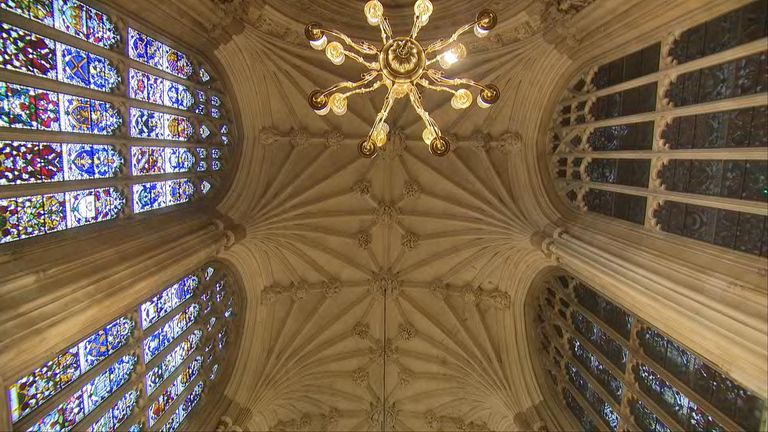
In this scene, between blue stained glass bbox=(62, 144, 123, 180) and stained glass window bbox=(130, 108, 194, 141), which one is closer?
blue stained glass bbox=(62, 144, 123, 180)

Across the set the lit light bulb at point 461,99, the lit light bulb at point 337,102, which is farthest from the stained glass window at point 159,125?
the lit light bulb at point 461,99

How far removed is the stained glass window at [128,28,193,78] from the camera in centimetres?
915

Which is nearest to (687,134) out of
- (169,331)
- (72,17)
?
(72,17)

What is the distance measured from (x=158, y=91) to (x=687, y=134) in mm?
9297

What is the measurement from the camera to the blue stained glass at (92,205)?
7.74 m

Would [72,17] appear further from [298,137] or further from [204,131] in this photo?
[298,137]

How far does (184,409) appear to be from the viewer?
435 inches

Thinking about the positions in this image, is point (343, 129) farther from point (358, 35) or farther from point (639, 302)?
point (639, 302)

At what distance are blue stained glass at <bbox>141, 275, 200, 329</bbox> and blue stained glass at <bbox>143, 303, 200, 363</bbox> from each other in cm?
26

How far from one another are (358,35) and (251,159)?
4062 millimetres

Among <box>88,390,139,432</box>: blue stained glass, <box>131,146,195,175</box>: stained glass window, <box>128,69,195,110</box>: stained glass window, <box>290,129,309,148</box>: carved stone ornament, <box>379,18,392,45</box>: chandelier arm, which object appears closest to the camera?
<box>379,18,392,45</box>: chandelier arm

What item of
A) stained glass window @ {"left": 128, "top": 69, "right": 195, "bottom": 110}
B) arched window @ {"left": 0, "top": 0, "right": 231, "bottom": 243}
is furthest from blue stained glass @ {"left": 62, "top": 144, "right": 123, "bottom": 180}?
stained glass window @ {"left": 128, "top": 69, "right": 195, "bottom": 110}

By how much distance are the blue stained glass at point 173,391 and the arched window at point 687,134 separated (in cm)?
930

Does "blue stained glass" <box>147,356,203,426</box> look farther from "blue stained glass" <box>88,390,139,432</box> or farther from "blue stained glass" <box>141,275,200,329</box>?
"blue stained glass" <box>141,275,200,329</box>
